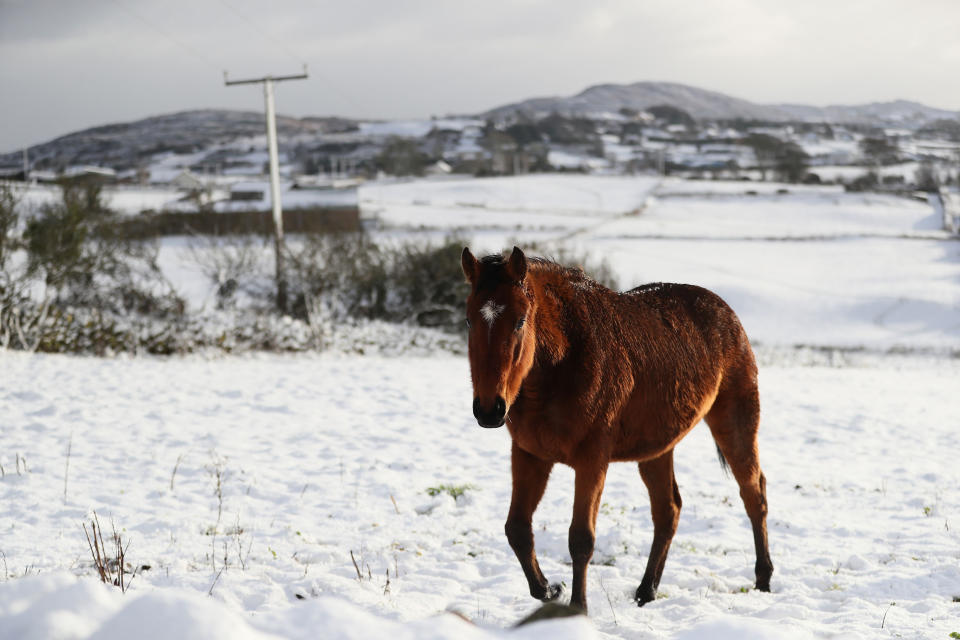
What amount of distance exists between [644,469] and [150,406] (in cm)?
828

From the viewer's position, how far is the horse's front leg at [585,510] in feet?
12.5

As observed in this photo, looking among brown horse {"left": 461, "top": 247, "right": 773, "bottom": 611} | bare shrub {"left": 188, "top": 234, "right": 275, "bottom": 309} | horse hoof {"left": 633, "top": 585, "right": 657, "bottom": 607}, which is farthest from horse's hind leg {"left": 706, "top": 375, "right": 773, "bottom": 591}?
bare shrub {"left": 188, "top": 234, "right": 275, "bottom": 309}

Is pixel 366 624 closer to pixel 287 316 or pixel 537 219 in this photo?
pixel 287 316

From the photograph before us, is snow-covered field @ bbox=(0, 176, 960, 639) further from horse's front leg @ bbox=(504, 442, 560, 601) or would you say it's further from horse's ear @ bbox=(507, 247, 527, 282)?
horse's ear @ bbox=(507, 247, 527, 282)

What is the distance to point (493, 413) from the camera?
318cm

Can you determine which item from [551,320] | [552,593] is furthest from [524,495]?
[551,320]

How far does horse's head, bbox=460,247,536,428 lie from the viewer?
321cm

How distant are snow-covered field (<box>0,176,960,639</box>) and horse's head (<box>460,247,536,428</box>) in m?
1.09

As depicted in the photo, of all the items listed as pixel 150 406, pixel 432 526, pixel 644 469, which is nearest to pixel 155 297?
pixel 150 406

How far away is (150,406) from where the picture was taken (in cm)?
1045

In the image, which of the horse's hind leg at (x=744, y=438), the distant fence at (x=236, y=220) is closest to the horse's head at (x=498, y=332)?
the horse's hind leg at (x=744, y=438)

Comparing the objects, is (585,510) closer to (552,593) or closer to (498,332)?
(552,593)

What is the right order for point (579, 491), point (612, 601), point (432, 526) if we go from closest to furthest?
point (579, 491)
point (612, 601)
point (432, 526)

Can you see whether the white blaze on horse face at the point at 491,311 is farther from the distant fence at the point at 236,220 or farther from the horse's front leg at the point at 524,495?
the distant fence at the point at 236,220
